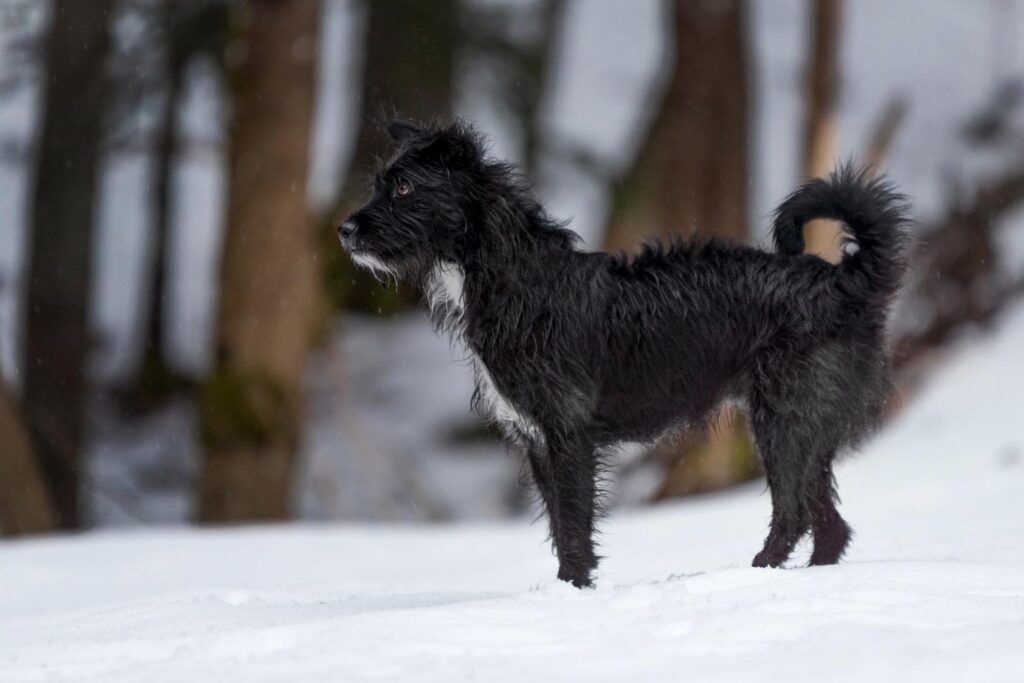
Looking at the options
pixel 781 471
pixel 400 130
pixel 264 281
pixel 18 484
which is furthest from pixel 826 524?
pixel 18 484

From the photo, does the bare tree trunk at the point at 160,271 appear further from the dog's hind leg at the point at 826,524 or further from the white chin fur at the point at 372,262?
the dog's hind leg at the point at 826,524

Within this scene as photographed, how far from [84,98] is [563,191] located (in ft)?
17.7

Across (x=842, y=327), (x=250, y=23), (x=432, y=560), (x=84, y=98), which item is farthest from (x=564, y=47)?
(x=842, y=327)

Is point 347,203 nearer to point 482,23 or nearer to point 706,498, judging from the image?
point 482,23

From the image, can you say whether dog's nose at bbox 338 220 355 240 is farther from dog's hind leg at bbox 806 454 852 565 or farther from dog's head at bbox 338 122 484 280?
dog's hind leg at bbox 806 454 852 565

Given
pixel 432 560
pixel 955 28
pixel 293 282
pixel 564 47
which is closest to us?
pixel 432 560

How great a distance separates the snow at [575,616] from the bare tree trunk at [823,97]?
5784 millimetres

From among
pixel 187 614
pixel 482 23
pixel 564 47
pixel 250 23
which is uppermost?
pixel 564 47

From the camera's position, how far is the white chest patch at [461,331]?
19.7 ft

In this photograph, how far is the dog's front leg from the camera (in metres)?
5.94

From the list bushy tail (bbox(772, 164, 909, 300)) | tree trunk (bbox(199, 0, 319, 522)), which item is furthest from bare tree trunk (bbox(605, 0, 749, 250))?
bushy tail (bbox(772, 164, 909, 300))

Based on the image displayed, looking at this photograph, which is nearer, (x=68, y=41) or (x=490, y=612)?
(x=490, y=612)

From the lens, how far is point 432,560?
1026 centimetres

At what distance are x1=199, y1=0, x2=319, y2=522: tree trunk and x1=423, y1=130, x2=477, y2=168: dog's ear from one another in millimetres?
6477
